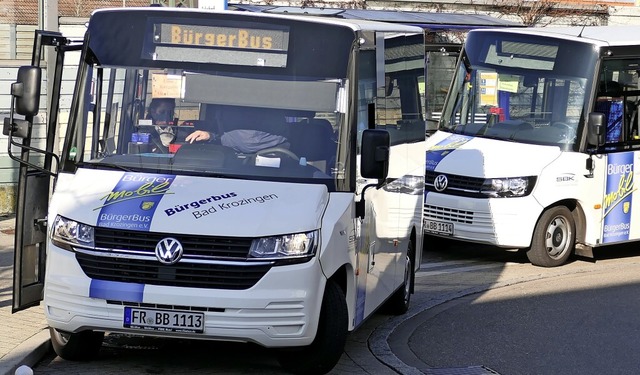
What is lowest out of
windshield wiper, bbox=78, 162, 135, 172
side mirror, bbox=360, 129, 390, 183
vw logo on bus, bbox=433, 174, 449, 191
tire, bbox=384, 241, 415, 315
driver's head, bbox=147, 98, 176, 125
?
tire, bbox=384, 241, 415, 315

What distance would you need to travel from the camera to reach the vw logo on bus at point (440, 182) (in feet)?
47.2

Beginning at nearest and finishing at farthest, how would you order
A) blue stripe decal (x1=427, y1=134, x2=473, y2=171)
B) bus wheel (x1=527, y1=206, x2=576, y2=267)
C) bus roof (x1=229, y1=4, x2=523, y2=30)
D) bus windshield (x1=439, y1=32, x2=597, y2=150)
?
1. bus wheel (x1=527, y1=206, x2=576, y2=267)
2. bus windshield (x1=439, y1=32, x2=597, y2=150)
3. blue stripe decal (x1=427, y1=134, x2=473, y2=171)
4. bus roof (x1=229, y1=4, x2=523, y2=30)

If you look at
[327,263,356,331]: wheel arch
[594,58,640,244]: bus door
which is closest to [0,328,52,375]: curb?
[327,263,356,331]: wheel arch

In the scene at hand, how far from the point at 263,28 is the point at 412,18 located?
1687cm

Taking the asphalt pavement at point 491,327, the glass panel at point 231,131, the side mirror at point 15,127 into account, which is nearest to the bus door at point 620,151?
the asphalt pavement at point 491,327

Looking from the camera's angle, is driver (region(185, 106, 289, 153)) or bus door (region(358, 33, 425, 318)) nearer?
driver (region(185, 106, 289, 153))

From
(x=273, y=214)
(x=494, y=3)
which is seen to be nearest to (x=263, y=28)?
(x=273, y=214)

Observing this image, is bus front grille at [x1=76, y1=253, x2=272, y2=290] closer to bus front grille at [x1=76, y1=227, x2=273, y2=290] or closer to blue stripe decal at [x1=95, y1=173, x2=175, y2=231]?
bus front grille at [x1=76, y1=227, x2=273, y2=290]

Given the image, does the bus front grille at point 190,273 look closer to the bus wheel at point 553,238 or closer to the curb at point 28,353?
the curb at point 28,353

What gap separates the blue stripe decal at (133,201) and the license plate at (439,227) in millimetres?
6748

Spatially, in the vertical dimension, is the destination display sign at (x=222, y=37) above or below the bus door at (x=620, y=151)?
above

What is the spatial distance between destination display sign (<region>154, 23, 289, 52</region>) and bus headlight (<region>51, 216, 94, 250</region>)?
57.2 inches

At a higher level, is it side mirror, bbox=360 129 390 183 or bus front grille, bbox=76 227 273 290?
side mirror, bbox=360 129 390 183

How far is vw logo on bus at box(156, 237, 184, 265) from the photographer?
747 cm
